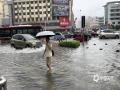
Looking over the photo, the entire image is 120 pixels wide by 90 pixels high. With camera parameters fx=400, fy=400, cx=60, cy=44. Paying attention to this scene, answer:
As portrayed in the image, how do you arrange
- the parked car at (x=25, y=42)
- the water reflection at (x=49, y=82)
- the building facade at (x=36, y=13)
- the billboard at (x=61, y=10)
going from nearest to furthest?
the water reflection at (x=49, y=82) < the parked car at (x=25, y=42) < the billboard at (x=61, y=10) < the building facade at (x=36, y=13)

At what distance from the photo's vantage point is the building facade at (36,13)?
156m

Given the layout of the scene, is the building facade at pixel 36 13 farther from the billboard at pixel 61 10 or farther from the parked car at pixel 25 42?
the parked car at pixel 25 42

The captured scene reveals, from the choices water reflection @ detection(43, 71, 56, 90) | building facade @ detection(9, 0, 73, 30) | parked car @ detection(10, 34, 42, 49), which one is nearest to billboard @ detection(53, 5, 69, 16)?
building facade @ detection(9, 0, 73, 30)

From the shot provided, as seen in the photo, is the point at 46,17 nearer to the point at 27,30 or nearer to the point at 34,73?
the point at 27,30

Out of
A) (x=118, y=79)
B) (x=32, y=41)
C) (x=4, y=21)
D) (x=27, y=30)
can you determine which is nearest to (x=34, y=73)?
(x=118, y=79)

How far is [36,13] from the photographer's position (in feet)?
541

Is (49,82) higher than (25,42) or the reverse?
higher

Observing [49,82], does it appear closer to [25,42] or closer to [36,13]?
[25,42]

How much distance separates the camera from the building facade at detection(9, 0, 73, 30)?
156 meters

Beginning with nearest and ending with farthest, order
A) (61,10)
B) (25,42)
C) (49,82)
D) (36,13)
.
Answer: (49,82) → (25,42) → (61,10) → (36,13)

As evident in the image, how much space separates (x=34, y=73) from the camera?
16.7 metres

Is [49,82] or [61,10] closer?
[49,82]

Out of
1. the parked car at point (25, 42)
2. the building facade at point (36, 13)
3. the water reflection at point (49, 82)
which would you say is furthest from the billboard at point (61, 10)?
the water reflection at point (49, 82)

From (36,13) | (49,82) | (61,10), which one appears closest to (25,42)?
(49,82)
